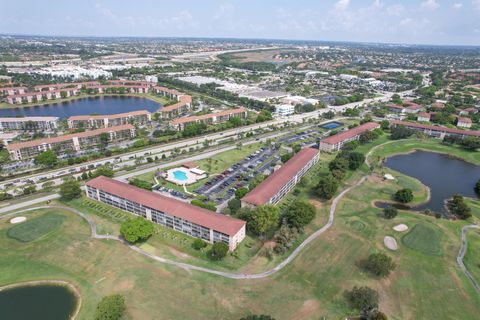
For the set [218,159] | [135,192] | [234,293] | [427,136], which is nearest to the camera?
[234,293]

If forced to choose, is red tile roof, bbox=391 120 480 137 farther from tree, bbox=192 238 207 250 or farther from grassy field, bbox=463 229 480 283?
tree, bbox=192 238 207 250

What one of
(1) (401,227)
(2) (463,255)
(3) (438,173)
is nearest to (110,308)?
(1) (401,227)

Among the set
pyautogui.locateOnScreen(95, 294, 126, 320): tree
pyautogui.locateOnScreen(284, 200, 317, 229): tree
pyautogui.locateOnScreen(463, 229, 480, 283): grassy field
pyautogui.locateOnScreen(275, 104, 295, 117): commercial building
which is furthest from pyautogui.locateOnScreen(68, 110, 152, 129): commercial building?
pyautogui.locateOnScreen(463, 229, 480, 283): grassy field

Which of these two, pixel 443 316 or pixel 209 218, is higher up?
pixel 209 218

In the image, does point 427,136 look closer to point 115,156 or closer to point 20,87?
point 115,156

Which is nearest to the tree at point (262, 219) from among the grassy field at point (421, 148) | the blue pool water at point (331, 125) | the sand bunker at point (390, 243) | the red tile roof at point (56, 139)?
the sand bunker at point (390, 243)

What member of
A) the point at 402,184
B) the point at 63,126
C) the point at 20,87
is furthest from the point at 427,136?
the point at 20,87

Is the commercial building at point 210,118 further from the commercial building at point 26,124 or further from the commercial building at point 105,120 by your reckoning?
the commercial building at point 26,124
